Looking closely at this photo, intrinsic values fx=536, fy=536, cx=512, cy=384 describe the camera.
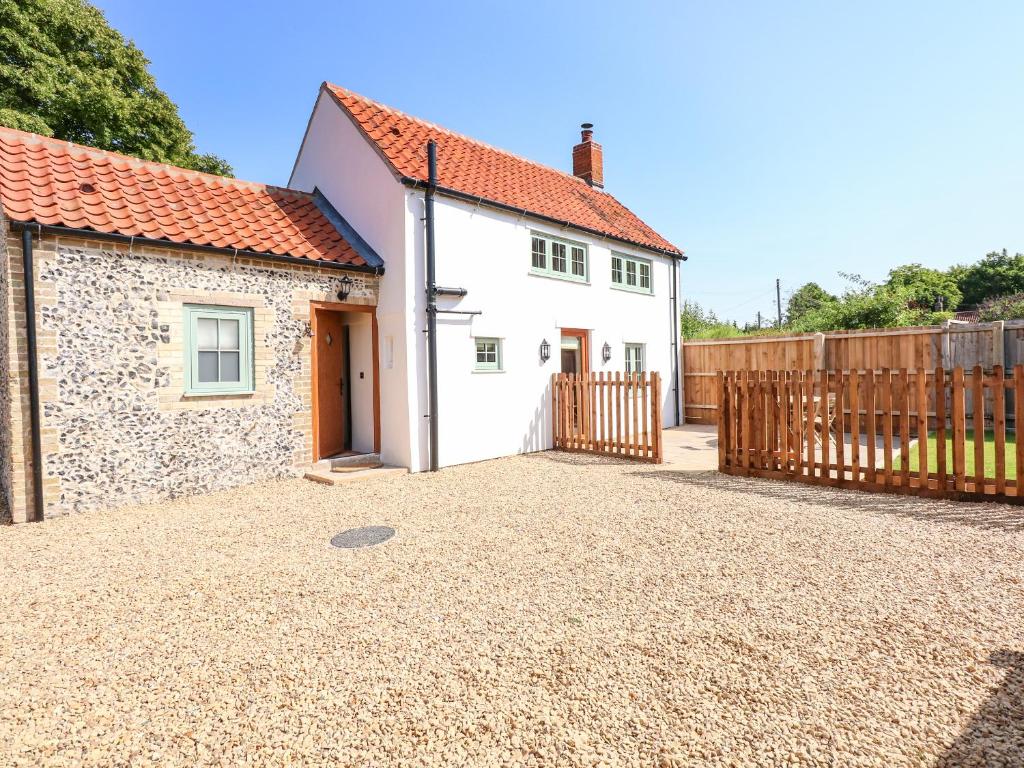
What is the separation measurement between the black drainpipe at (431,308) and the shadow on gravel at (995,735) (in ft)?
25.3

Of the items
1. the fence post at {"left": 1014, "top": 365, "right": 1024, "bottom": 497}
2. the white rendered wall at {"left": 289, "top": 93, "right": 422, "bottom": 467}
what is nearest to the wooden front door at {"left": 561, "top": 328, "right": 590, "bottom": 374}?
the white rendered wall at {"left": 289, "top": 93, "right": 422, "bottom": 467}

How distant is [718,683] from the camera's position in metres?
2.92

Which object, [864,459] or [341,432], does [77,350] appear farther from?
[864,459]

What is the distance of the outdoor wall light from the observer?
938cm

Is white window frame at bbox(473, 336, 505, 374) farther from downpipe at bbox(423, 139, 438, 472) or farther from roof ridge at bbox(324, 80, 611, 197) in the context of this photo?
roof ridge at bbox(324, 80, 611, 197)

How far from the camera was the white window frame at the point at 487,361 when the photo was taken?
33.9 ft

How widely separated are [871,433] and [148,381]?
378 inches

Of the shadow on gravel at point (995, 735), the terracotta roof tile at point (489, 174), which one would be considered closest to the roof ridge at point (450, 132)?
the terracotta roof tile at point (489, 174)

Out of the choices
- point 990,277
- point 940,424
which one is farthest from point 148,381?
point 990,277

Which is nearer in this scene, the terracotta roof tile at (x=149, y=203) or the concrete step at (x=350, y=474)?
the terracotta roof tile at (x=149, y=203)

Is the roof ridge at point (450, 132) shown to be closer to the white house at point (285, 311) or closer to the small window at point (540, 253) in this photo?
the white house at point (285, 311)

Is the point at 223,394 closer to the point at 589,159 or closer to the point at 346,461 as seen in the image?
the point at 346,461

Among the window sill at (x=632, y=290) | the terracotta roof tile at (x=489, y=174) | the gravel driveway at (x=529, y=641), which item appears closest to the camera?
the gravel driveway at (x=529, y=641)

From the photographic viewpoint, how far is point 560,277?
12.1 metres
